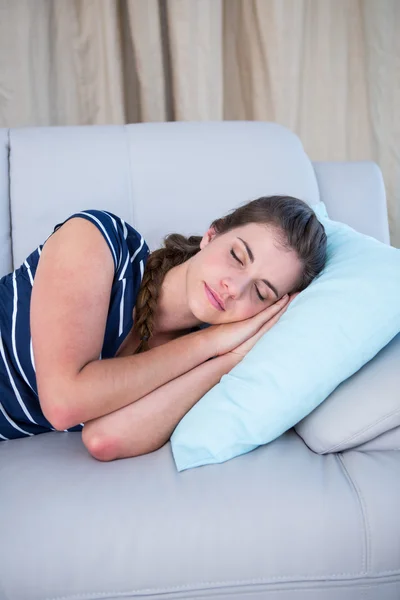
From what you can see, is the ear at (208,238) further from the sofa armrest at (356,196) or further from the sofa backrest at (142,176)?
the sofa armrest at (356,196)

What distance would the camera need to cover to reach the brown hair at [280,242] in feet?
4.43

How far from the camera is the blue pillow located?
1.16 m

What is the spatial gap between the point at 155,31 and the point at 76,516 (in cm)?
175

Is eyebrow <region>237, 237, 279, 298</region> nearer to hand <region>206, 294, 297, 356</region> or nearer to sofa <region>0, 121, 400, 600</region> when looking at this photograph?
hand <region>206, 294, 297, 356</region>

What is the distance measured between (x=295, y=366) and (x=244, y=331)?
9.2 inches

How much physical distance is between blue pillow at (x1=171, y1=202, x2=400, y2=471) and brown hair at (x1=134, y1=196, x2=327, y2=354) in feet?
0.33

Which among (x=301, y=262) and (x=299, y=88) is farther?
(x=299, y=88)

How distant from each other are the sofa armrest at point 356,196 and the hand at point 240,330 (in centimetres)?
61

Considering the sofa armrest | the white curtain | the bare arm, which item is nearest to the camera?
the bare arm

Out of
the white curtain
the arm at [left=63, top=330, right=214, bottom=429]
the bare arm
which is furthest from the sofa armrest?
the bare arm

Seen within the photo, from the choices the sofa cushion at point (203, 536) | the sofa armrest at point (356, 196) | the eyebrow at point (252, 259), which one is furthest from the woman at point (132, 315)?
the sofa armrest at point (356, 196)

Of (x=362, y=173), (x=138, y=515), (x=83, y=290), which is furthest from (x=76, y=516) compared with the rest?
(x=362, y=173)

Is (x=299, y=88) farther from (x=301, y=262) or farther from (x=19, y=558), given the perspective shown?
(x=19, y=558)

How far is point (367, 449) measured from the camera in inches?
47.1
